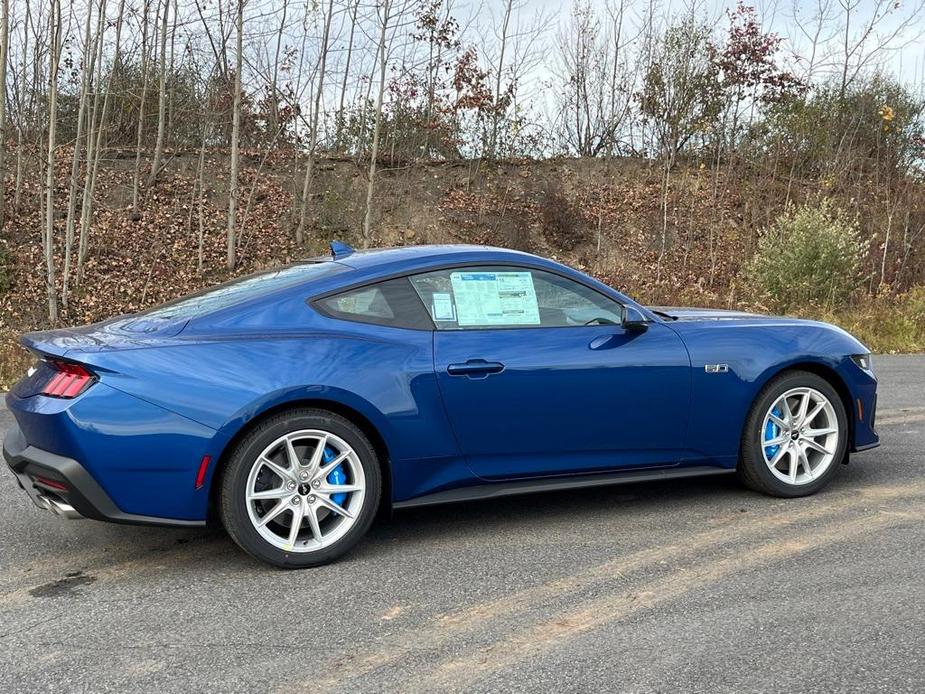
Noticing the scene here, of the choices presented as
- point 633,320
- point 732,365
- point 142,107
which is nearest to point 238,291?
point 633,320

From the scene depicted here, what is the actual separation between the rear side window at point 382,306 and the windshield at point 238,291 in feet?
0.66

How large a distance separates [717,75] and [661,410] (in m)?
20.4

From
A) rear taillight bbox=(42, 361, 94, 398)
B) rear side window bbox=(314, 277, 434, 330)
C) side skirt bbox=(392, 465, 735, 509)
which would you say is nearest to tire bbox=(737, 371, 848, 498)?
side skirt bbox=(392, 465, 735, 509)

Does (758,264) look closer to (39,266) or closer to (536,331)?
(39,266)

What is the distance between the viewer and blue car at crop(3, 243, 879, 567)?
3738 millimetres

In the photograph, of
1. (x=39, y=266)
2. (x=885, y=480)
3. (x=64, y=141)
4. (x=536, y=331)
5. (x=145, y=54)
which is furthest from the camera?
(x=64, y=141)

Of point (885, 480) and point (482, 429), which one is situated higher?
point (482, 429)

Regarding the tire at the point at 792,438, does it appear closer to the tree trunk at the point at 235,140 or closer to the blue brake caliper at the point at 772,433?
the blue brake caliper at the point at 772,433

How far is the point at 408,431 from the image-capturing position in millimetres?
4098

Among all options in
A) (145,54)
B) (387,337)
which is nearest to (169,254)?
(145,54)

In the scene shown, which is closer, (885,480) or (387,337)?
(387,337)

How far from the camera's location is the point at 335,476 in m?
4.03

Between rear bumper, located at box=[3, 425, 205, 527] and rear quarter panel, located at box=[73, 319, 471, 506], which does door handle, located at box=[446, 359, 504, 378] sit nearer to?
rear quarter panel, located at box=[73, 319, 471, 506]

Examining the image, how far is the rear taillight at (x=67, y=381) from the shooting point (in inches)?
147
